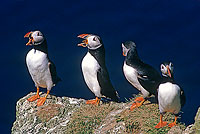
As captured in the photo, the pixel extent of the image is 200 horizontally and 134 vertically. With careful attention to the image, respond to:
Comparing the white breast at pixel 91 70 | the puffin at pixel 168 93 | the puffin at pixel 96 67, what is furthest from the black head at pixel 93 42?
the puffin at pixel 168 93

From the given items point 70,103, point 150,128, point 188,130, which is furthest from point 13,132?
point 188,130

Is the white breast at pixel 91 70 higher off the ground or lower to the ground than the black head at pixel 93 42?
lower

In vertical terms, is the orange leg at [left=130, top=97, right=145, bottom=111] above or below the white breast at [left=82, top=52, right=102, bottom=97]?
below

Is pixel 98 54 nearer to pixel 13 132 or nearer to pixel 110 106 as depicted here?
pixel 110 106

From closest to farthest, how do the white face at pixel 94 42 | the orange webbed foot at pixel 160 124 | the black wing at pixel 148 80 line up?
1. the orange webbed foot at pixel 160 124
2. the black wing at pixel 148 80
3. the white face at pixel 94 42

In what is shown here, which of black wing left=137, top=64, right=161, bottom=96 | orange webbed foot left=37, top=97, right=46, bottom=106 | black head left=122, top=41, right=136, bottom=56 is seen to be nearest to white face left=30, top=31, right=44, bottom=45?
orange webbed foot left=37, top=97, right=46, bottom=106

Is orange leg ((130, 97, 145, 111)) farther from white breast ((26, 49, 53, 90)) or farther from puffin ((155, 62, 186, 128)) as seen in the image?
white breast ((26, 49, 53, 90))

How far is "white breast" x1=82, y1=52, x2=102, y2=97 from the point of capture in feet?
33.5

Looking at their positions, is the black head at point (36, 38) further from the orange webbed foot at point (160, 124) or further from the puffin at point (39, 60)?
the orange webbed foot at point (160, 124)

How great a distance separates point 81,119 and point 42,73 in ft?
4.69

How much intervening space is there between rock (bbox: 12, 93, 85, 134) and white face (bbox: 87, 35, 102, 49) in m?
1.46

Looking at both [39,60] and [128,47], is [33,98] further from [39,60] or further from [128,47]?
[128,47]

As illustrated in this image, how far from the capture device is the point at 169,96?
8.99m

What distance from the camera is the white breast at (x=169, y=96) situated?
8984mm
